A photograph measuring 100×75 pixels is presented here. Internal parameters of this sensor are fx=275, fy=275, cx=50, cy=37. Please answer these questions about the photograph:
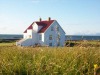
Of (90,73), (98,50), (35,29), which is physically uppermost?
(35,29)

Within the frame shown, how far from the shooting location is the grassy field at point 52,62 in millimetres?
5961

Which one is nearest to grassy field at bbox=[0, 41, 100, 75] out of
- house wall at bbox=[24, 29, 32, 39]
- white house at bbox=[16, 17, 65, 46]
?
white house at bbox=[16, 17, 65, 46]

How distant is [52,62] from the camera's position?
591 cm

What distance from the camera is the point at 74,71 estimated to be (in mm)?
6285

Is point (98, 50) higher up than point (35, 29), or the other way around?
point (35, 29)

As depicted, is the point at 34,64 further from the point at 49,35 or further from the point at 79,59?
the point at 49,35

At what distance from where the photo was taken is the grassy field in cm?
596

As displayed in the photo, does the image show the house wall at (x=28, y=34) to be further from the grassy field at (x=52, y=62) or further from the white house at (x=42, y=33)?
the grassy field at (x=52, y=62)

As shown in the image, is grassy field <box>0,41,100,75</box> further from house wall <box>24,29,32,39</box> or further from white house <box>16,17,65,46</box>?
house wall <box>24,29,32,39</box>

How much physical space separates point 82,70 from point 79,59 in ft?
1.89

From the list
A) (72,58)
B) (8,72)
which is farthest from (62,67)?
(8,72)

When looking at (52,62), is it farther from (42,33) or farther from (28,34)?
(28,34)

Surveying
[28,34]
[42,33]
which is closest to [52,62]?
[42,33]

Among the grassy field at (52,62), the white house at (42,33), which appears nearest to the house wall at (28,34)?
the white house at (42,33)
